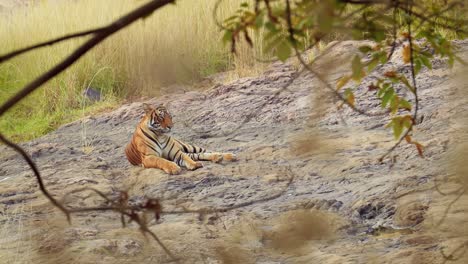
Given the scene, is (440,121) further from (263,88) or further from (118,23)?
(118,23)

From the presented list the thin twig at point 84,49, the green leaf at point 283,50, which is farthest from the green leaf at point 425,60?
the thin twig at point 84,49

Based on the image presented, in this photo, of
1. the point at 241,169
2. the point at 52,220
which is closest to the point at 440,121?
the point at 241,169

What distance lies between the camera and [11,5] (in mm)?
19578

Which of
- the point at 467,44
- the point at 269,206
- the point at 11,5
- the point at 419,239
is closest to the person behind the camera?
the point at 419,239

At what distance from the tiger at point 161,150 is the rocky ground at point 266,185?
0.09 meters

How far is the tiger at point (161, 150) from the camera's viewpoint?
6762 mm

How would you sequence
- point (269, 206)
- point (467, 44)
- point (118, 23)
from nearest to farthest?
point (118, 23)
point (269, 206)
point (467, 44)

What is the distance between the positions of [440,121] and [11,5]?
14.6m

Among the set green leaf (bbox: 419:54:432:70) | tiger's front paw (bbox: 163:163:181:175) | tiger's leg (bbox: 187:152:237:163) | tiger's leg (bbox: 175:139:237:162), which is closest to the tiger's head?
tiger's leg (bbox: 175:139:237:162)

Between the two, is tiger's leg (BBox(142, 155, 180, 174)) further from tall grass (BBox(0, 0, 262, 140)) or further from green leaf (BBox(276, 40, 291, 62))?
green leaf (BBox(276, 40, 291, 62))

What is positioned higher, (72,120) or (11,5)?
(11,5)

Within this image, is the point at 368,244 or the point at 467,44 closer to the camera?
the point at 368,244

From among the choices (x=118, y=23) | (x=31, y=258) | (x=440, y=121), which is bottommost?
(x=31, y=258)

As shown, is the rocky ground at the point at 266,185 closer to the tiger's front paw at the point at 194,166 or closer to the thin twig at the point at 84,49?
the tiger's front paw at the point at 194,166
